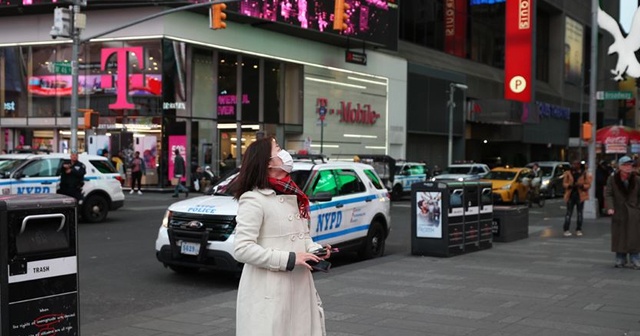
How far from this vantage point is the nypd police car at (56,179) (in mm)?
16203

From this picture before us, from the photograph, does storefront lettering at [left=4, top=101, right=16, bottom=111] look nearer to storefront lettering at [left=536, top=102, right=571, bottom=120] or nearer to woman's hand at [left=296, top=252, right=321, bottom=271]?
woman's hand at [left=296, top=252, right=321, bottom=271]

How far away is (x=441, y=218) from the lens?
11.8 metres

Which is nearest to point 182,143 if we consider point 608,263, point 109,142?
point 109,142

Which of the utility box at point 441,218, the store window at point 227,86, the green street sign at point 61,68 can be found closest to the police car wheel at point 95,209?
the green street sign at point 61,68

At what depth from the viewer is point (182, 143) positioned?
100 feet

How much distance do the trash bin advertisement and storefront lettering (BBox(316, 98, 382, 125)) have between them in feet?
84.8

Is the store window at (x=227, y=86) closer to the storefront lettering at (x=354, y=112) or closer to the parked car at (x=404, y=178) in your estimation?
the storefront lettering at (x=354, y=112)

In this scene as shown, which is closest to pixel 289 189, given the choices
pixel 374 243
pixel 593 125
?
pixel 374 243

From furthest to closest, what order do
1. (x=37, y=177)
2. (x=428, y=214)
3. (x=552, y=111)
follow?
(x=552, y=111), (x=37, y=177), (x=428, y=214)

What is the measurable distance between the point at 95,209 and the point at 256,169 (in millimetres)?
14970

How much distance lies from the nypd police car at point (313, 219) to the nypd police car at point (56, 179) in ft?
24.1

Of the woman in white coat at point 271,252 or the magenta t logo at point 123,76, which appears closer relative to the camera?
the woman in white coat at point 271,252

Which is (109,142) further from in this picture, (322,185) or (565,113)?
(565,113)

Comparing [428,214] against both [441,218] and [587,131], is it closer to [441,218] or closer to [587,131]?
[441,218]
